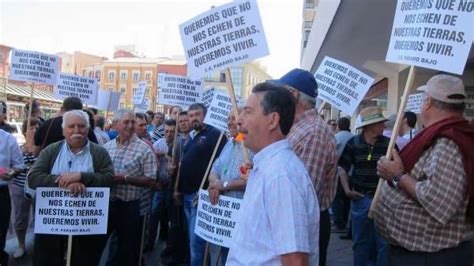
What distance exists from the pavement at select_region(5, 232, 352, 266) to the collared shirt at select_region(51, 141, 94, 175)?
2.43m

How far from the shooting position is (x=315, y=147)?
3141mm

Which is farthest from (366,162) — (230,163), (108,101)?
(108,101)

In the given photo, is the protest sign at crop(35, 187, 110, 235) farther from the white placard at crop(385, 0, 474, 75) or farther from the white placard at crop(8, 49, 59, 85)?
the white placard at crop(8, 49, 59, 85)

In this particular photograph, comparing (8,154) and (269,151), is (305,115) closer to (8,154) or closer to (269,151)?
(269,151)

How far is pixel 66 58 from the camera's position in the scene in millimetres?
96625

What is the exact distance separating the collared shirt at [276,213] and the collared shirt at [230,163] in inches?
88.7

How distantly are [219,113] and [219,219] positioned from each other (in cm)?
166

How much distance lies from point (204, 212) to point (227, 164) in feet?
1.66

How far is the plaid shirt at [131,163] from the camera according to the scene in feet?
17.3

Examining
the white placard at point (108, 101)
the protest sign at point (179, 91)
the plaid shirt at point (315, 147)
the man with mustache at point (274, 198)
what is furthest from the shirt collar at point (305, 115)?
the white placard at point (108, 101)

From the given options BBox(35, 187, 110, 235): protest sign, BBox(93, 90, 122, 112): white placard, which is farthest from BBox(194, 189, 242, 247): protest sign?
BBox(93, 90, 122, 112): white placard

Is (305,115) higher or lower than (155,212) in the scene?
higher

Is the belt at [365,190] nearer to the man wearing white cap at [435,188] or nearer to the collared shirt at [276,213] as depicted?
the man wearing white cap at [435,188]

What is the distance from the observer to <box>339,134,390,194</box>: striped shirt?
537 centimetres
